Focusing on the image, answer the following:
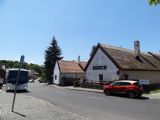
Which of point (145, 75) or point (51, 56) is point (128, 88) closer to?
point (145, 75)

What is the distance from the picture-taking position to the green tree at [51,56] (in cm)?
7018

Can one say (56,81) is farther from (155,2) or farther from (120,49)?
(155,2)

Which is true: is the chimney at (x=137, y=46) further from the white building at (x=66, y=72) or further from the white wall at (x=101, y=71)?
the white building at (x=66, y=72)

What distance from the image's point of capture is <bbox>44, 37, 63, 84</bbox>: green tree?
70175mm

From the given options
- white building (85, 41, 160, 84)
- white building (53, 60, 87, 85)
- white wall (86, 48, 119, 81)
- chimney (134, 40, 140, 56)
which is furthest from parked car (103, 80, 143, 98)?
white building (53, 60, 87, 85)

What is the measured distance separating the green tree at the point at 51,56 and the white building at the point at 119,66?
26361 mm

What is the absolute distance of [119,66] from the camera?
124ft

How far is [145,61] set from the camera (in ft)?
145

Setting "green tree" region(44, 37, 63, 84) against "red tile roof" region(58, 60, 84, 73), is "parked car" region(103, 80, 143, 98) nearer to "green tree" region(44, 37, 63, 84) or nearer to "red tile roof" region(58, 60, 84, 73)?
"red tile roof" region(58, 60, 84, 73)

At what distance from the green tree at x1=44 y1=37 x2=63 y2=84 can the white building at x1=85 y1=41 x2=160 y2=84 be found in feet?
86.5

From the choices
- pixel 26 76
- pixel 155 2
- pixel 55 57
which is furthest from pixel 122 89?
pixel 55 57

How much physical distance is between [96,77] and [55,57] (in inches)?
1185

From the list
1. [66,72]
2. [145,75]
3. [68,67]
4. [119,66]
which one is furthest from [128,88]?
[68,67]

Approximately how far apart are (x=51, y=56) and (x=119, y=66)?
118 ft
